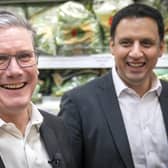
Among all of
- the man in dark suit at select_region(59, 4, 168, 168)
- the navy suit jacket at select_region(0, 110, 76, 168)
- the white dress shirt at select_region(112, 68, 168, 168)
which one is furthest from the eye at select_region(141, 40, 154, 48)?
the navy suit jacket at select_region(0, 110, 76, 168)

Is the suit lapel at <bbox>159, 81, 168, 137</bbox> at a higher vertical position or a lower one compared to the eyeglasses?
lower

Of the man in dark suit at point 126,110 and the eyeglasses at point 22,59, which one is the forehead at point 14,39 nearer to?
the eyeglasses at point 22,59

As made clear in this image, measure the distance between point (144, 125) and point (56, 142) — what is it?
0.48 metres

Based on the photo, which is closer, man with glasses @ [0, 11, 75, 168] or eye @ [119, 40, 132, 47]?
man with glasses @ [0, 11, 75, 168]

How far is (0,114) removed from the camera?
3.50 feet

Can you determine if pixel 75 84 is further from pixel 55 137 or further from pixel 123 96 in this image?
pixel 55 137

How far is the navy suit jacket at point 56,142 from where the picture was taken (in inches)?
44.3

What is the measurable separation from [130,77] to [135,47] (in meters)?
0.12

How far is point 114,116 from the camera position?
1.52 m

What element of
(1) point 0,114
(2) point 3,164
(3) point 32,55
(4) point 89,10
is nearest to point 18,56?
(3) point 32,55

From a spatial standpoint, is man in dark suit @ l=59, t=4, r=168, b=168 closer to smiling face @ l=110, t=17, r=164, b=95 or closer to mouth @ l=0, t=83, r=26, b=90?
smiling face @ l=110, t=17, r=164, b=95

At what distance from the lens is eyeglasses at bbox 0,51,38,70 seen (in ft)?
3.32

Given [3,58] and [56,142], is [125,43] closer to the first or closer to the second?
[56,142]

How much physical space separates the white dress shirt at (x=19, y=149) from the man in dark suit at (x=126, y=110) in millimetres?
385
